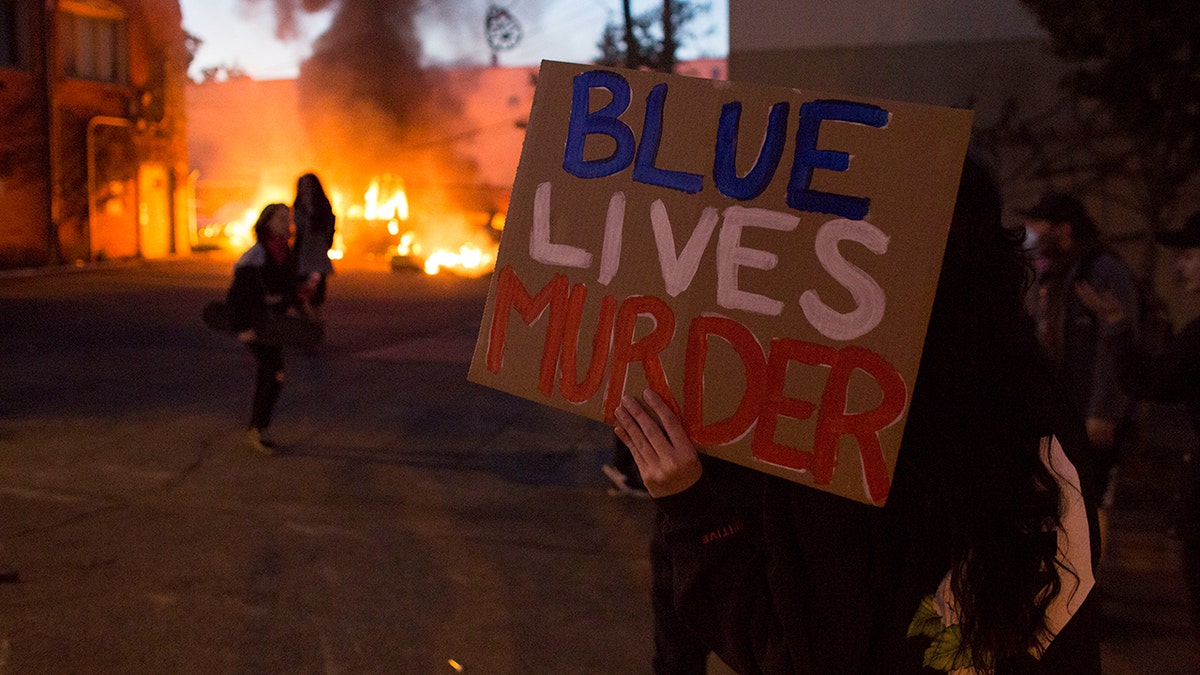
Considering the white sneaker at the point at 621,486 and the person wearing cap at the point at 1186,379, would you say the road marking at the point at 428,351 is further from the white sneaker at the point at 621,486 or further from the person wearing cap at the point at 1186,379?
the person wearing cap at the point at 1186,379

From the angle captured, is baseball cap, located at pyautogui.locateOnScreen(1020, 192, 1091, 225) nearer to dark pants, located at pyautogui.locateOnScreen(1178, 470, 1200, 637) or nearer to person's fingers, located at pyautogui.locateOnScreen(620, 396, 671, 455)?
dark pants, located at pyautogui.locateOnScreen(1178, 470, 1200, 637)

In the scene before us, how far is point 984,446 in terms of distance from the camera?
1.40 metres

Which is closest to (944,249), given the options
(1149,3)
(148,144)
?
(1149,3)

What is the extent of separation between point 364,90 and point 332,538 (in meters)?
40.4

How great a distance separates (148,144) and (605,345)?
28.8 meters

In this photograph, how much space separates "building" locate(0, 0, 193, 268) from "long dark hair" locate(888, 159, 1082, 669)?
2460 centimetres

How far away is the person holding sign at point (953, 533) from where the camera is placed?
1.41m

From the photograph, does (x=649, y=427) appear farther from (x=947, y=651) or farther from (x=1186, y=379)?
(x=1186, y=379)

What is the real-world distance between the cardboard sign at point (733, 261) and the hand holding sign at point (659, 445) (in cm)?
3

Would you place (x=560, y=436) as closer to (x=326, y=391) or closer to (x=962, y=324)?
(x=326, y=391)

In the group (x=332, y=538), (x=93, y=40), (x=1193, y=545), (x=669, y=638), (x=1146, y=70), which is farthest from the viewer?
(x=93, y=40)

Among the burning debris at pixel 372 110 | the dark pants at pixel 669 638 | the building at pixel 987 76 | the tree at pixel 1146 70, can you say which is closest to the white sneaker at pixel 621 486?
the dark pants at pixel 669 638

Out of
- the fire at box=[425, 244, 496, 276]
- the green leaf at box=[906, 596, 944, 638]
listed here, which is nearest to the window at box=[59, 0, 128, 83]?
the fire at box=[425, 244, 496, 276]

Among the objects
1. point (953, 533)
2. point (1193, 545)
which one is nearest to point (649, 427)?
point (953, 533)
